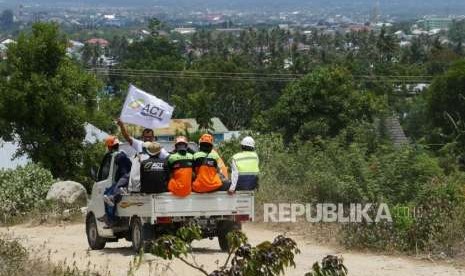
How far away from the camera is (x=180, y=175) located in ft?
50.5

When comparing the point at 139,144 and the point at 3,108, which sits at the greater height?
the point at 139,144

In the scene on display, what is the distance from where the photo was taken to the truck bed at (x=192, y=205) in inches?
604

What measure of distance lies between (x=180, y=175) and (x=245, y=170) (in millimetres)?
1258

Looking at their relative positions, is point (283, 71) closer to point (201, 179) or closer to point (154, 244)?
point (201, 179)

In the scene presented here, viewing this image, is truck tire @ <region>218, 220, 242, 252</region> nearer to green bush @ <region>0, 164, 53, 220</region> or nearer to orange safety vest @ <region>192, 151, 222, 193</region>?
orange safety vest @ <region>192, 151, 222, 193</region>

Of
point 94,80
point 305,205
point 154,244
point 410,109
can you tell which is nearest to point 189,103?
point 410,109

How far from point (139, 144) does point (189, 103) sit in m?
65.9

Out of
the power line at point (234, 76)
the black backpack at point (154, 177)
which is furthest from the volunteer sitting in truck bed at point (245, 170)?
the power line at point (234, 76)

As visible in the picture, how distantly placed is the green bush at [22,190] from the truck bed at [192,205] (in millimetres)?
8807

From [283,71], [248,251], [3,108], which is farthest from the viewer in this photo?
[283,71]

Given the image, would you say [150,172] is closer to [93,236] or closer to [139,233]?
[139,233]

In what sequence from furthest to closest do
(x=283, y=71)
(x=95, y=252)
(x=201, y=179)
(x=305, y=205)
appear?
1. (x=283, y=71)
2. (x=305, y=205)
3. (x=95, y=252)
4. (x=201, y=179)

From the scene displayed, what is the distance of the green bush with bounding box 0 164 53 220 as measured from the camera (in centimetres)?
2447

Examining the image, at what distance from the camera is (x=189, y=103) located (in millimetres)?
82750
